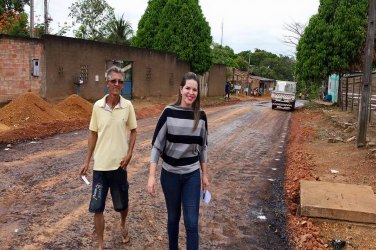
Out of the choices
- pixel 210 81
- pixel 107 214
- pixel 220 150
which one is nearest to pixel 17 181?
pixel 107 214

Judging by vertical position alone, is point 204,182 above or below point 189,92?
below

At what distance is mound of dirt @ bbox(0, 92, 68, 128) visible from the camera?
529 inches

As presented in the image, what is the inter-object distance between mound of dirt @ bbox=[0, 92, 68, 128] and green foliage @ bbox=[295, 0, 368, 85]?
18.5 meters

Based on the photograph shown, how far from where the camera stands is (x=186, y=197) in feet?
12.0

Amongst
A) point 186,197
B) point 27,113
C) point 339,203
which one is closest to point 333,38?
point 27,113

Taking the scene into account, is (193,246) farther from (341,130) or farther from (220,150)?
(341,130)

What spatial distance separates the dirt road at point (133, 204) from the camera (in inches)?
184

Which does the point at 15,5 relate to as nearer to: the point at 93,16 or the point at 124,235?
the point at 93,16

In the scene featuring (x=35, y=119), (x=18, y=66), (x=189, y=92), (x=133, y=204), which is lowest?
(x=133, y=204)

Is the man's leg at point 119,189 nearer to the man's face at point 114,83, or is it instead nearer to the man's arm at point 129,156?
the man's arm at point 129,156

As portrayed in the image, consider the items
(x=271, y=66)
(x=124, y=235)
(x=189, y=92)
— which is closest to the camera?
(x=189, y=92)

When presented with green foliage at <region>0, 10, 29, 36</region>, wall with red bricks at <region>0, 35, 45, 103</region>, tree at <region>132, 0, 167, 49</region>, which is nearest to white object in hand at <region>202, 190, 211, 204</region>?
wall with red bricks at <region>0, 35, 45, 103</region>

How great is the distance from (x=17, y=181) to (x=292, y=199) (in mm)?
4710

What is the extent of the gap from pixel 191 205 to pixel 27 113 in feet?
39.5
